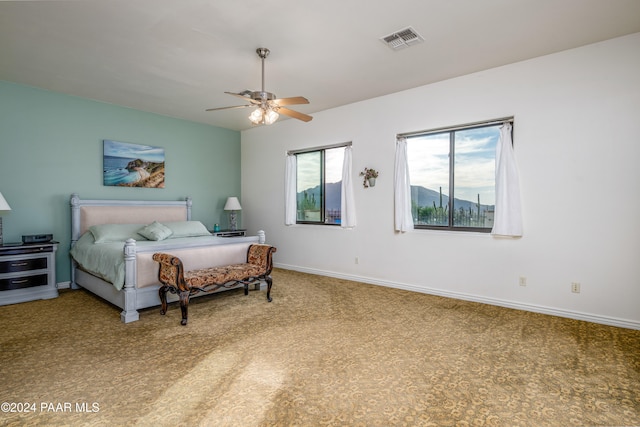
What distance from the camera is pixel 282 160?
21.0 feet

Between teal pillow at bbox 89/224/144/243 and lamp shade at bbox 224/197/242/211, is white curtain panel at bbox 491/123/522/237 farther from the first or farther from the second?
teal pillow at bbox 89/224/144/243

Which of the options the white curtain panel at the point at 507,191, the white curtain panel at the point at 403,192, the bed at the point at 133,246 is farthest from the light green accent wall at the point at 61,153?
the white curtain panel at the point at 507,191

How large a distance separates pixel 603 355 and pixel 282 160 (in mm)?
5300

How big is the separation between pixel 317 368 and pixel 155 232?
346 cm

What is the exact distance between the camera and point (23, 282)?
13.5 feet

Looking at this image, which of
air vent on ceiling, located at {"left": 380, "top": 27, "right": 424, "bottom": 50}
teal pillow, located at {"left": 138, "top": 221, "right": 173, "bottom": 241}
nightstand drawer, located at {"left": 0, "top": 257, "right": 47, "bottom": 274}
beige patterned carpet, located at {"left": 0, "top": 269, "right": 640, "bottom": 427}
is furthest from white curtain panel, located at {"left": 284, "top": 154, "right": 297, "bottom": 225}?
nightstand drawer, located at {"left": 0, "top": 257, "right": 47, "bottom": 274}

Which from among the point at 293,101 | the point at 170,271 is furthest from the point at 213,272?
the point at 293,101

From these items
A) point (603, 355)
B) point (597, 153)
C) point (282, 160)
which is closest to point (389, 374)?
point (603, 355)

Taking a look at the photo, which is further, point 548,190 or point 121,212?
point 121,212

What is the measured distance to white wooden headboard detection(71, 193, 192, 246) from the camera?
4.84 meters

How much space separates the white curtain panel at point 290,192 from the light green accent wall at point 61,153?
196cm

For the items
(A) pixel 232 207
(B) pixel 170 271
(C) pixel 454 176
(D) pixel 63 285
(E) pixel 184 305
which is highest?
(C) pixel 454 176

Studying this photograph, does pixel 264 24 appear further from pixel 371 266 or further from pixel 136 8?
pixel 371 266

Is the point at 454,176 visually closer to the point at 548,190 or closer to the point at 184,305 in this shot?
the point at 548,190
